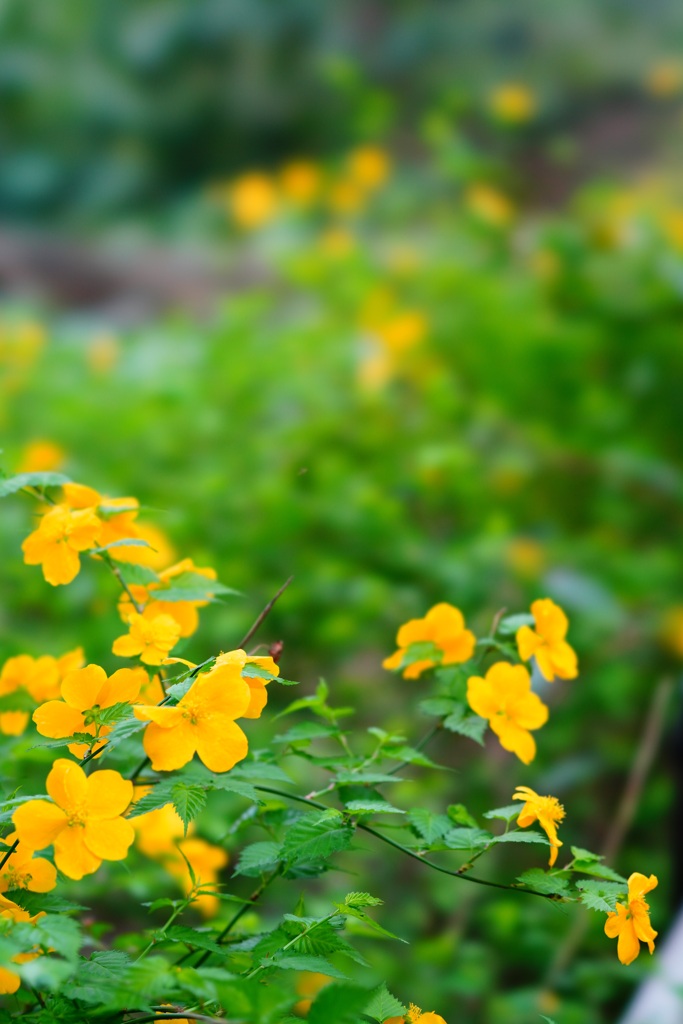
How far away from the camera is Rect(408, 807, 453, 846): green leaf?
22.0 inches

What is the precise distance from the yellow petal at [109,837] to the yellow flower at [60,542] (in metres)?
0.16

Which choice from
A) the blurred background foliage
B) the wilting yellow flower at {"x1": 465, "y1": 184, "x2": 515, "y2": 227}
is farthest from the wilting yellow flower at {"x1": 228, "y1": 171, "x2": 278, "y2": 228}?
the wilting yellow flower at {"x1": 465, "y1": 184, "x2": 515, "y2": 227}

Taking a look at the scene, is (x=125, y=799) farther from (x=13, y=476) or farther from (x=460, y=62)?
(x=460, y=62)

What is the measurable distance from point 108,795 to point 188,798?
0.15 ft

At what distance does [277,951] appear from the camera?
1.70ft

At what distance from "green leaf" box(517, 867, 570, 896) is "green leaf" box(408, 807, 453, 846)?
0.05 m

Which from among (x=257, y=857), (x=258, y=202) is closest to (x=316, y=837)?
(x=257, y=857)

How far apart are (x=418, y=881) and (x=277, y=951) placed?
3.56 ft

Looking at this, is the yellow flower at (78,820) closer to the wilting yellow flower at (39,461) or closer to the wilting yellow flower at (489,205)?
the wilting yellow flower at (39,461)

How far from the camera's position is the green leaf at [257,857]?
57 cm

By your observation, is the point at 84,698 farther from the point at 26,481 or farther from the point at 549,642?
the point at 549,642

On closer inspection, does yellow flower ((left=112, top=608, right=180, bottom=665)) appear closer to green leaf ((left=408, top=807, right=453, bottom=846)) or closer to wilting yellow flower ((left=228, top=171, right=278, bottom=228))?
green leaf ((left=408, top=807, right=453, bottom=846))

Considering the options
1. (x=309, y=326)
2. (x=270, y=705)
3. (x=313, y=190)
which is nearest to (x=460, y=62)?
(x=313, y=190)

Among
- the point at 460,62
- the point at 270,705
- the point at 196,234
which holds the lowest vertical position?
the point at 196,234
